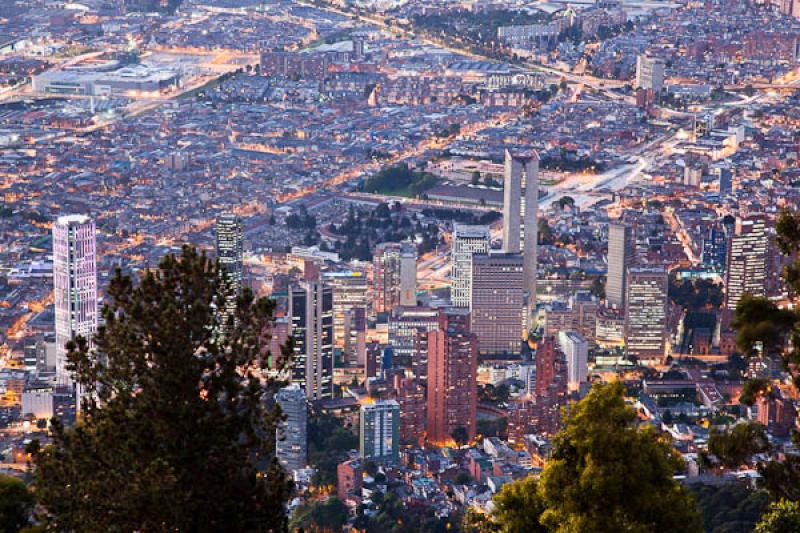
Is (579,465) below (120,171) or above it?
above

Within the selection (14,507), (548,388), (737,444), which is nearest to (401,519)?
(548,388)

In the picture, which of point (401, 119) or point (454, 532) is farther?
point (401, 119)

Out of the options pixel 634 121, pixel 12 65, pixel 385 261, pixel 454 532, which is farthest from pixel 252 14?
pixel 454 532

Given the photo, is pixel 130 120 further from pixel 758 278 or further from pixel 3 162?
pixel 758 278

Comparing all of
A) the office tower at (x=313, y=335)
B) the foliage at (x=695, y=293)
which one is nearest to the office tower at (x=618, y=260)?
the foliage at (x=695, y=293)

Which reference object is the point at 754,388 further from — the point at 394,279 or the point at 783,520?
the point at 394,279

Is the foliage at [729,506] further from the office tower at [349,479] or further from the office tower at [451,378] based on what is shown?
the office tower at [451,378]
